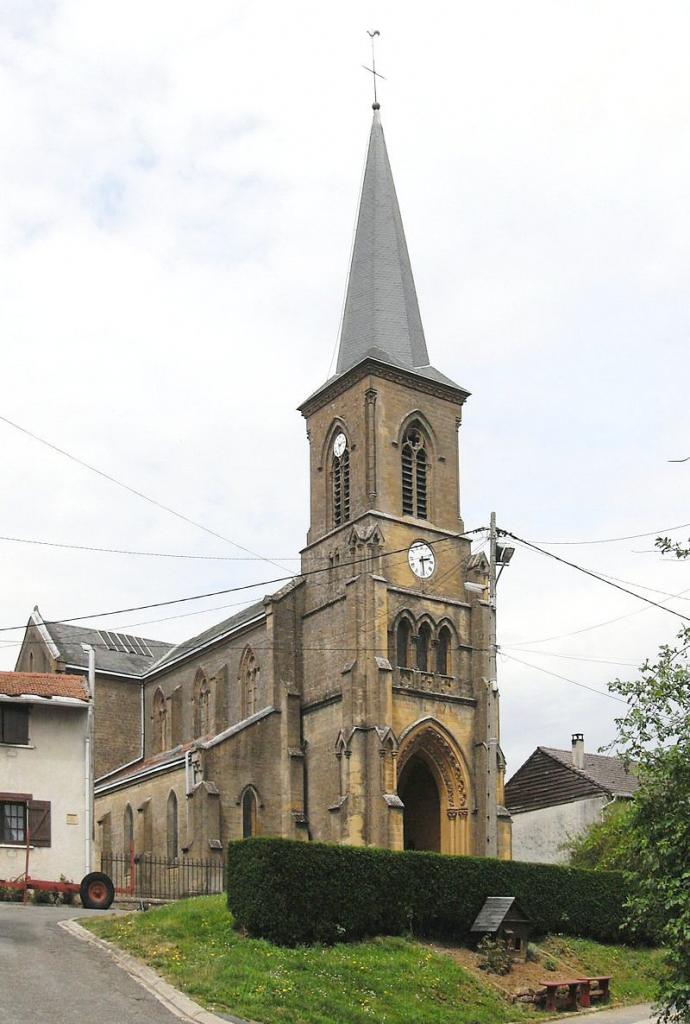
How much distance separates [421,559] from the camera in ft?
162

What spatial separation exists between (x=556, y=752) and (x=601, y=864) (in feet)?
44.4

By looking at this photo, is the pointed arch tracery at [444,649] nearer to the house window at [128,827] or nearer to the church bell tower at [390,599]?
the church bell tower at [390,599]

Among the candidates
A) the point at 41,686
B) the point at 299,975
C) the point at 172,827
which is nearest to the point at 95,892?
the point at 41,686

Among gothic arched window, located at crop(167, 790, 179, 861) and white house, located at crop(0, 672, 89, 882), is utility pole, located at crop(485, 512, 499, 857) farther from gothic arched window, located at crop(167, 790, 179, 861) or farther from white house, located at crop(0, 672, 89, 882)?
gothic arched window, located at crop(167, 790, 179, 861)

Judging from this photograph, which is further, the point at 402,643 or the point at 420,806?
the point at 420,806

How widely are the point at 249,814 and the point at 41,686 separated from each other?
11.7 m

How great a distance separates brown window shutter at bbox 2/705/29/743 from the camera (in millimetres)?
36500

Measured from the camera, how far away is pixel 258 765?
47.2 meters

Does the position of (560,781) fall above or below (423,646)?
below

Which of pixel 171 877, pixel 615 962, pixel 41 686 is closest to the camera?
pixel 615 962

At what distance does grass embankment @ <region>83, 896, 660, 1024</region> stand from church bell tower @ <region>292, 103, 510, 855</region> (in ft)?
50.7

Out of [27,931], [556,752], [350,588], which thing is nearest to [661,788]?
[27,931]

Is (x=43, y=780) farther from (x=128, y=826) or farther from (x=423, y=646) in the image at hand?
(x=423, y=646)

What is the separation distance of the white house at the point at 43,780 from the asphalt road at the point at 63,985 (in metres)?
9.26
